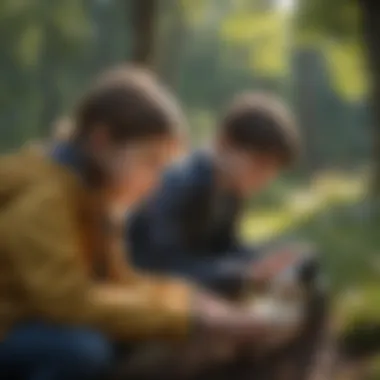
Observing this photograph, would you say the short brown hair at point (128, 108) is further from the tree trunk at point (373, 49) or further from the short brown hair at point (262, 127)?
the tree trunk at point (373, 49)

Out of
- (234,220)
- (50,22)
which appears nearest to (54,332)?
(234,220)

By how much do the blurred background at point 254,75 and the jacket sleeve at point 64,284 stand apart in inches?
5.5

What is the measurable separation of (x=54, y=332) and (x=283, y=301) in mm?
395

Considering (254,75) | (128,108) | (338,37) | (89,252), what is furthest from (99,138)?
(338,37)

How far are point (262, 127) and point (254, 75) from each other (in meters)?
0.10

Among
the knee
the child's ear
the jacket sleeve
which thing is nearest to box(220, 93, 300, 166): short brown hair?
the child's ear

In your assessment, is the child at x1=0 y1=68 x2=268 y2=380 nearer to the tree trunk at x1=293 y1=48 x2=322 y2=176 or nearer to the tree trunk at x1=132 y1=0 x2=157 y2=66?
the tree trunk at x1=132 y1=0 x2=157 y2=66

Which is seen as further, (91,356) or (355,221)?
(355,221)

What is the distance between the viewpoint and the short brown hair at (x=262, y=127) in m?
1.68

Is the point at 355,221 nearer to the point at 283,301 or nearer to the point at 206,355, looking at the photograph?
the point at 283,301

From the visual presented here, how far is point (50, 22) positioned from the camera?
167 cm

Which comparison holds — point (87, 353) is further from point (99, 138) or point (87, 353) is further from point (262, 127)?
point (262, 127)

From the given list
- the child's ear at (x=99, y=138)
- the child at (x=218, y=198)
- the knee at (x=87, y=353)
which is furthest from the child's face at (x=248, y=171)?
the knee at (x=87, y=353)

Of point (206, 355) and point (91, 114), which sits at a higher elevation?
point (91, 114)
